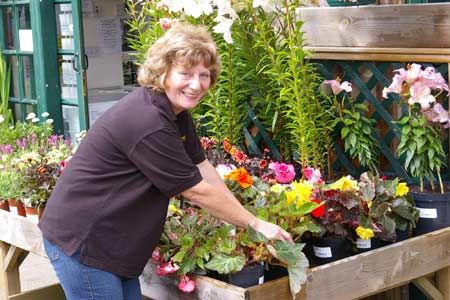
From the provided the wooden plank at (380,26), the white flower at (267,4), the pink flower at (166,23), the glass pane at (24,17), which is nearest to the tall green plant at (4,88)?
the glass pane at (24,17)

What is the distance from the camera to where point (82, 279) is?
2.86m

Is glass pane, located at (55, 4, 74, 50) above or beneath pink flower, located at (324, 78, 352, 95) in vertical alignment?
above

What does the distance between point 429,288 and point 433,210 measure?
0.34 m

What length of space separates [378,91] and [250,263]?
1519 mm

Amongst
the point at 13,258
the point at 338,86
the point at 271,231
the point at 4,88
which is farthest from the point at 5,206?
the point at 4,88

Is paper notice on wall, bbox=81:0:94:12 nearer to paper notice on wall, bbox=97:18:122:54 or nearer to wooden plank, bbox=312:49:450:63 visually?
paper notice on wall, bbox=97:18:122:54

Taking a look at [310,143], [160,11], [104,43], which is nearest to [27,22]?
[104,43]

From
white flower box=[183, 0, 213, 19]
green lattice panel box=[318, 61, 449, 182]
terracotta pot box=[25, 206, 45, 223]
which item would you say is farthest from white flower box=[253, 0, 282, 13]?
terracotta pot box=[25, 206, 45, 223]

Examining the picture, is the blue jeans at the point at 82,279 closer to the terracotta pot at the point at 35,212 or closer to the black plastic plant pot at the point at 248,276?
the black plastic plant pot at the point at 248,276

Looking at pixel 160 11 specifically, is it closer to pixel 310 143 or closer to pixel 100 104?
pixel 310 143

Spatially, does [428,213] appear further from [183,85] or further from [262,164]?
[183,85]

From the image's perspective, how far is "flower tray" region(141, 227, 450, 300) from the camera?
292cm

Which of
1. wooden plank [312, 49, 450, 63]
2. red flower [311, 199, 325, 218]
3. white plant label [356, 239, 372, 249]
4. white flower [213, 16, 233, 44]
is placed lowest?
white plant label [356, 239, 372, 249]

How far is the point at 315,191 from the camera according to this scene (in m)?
3.38
